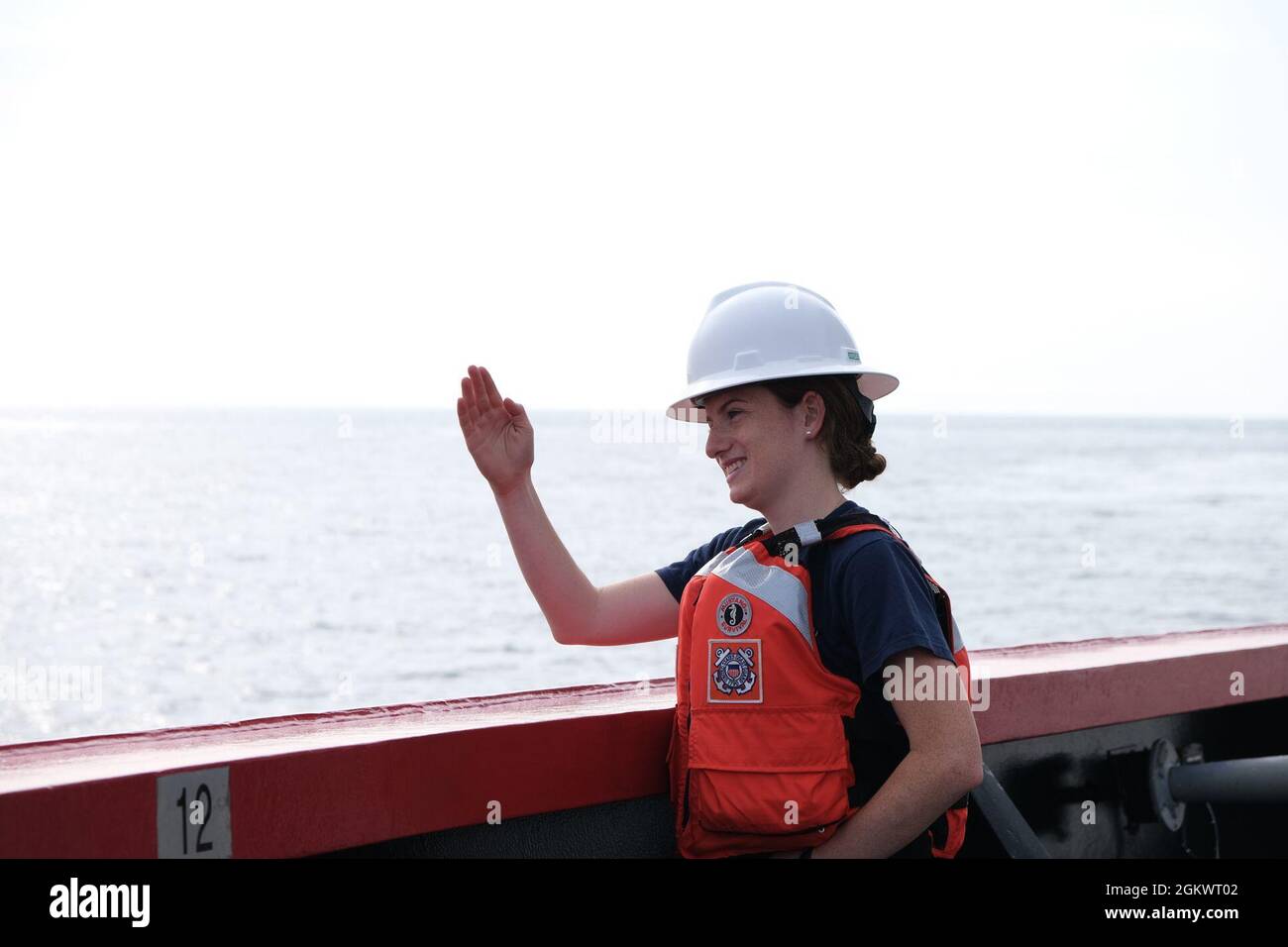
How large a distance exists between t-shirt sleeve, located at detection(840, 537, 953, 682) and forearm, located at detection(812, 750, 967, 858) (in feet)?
0.49

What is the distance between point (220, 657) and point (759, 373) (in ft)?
55.6

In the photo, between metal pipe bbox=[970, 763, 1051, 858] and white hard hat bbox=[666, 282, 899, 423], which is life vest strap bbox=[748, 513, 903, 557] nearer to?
white hard hat bbox=[666, 282, 899, 423]

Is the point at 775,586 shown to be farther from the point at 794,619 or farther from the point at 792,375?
the point at 792,375

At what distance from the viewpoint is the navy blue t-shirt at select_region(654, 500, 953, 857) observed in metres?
1.97

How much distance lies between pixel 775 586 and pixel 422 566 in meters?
24.9

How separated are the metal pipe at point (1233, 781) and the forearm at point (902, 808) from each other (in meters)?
1.50

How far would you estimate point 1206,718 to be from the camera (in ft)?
12.1

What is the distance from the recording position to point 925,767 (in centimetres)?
198

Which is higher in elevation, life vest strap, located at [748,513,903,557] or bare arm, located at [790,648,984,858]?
life vest strap, located at [748,513,903,557]
